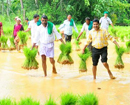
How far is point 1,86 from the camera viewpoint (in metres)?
6.30

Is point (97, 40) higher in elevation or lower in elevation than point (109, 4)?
lower

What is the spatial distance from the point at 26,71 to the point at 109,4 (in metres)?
21.4

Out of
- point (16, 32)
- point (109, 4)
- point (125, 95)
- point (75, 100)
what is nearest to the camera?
point (75, 100)

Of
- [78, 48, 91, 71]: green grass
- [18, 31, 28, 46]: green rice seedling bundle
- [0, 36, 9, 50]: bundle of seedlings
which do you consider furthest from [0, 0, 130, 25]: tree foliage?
[78, 48, 91, 71]: green grass

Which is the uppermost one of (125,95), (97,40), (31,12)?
(31,12)

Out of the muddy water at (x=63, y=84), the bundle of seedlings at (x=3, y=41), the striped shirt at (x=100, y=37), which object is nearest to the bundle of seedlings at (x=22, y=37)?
the bundle of seedlings at (x=3, y=41)

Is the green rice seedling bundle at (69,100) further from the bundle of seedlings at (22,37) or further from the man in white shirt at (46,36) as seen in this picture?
the bundle of seedlings at (22,37)

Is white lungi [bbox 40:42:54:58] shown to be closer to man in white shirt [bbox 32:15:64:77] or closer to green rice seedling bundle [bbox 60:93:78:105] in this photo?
A: man in white shirt [bbox 32:15:64:77]

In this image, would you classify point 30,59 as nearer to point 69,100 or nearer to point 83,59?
point 83,59

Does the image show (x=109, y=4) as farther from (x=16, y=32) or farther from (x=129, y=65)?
(x=129, y=65)

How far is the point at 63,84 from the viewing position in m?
6.52

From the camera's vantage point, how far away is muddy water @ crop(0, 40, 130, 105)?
556 cm

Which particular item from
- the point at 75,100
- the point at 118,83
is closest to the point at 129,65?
the point at 118,83

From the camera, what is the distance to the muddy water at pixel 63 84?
556 cm
